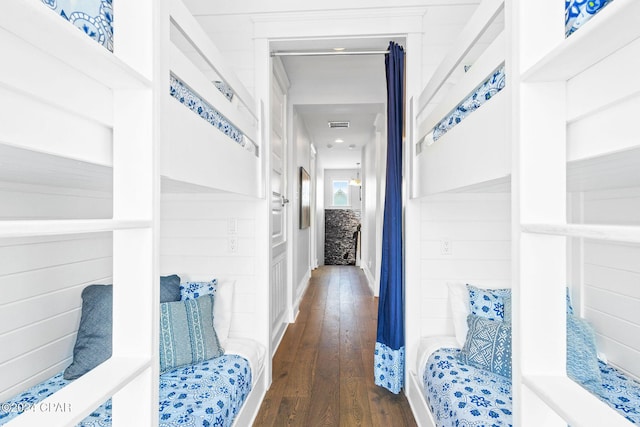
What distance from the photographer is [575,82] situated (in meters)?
0.87

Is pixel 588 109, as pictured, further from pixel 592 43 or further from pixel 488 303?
pixel 488 303

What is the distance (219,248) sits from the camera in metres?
2.45

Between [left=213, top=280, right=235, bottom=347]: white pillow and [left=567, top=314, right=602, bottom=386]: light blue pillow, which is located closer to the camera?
[left=567, top=314, right=602, bottom=386]: light blue pillow

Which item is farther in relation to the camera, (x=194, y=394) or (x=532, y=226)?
(x=194, y=394)

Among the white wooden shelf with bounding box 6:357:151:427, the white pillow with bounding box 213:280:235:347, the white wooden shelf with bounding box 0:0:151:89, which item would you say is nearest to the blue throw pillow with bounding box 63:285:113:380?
the white pillow with bounding box 213:280:235:347

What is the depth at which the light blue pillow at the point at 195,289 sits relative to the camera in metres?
2.18

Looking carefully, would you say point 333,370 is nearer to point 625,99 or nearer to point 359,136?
point 625,99

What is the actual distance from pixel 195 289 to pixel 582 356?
6.50 ft

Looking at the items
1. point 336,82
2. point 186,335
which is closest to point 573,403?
point 186,335

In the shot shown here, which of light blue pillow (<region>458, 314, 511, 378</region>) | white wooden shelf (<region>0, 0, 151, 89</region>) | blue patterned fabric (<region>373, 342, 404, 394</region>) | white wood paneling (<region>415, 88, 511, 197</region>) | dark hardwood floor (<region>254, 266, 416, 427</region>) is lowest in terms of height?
dark hardwood floor (<region>254, 266, 416, 427</region>)

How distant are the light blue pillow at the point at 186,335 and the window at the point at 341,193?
25.4ft

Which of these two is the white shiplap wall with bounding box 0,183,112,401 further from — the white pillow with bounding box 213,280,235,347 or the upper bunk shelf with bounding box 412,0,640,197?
the upper bunk shelf with bounding box 412,0,640,197

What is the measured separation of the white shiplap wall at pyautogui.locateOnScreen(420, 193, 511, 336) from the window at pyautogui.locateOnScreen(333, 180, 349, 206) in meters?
7.25

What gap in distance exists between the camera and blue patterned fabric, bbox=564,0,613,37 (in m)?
0.82
